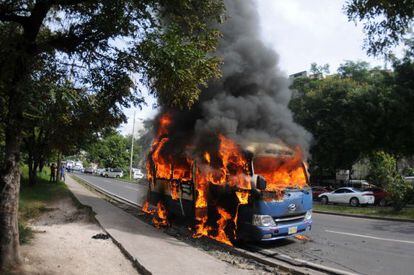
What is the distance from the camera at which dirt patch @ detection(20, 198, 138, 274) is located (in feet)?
22.7

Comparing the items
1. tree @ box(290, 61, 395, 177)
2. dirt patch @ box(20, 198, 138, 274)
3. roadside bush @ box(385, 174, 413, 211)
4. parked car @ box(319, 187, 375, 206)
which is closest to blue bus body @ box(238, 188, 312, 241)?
dirt patch @ box(20, 198, 138, 274)

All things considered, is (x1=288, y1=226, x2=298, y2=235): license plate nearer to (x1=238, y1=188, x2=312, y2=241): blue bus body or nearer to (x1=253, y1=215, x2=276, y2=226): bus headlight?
(x1=238, y1=188, x2=312, y2=241): blue bus body

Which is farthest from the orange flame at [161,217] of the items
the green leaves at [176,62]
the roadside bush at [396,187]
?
the roadside bush at [396,187]

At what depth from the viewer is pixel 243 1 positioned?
1333 cm

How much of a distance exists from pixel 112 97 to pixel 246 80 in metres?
5.28

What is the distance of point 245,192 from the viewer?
8.99 meters

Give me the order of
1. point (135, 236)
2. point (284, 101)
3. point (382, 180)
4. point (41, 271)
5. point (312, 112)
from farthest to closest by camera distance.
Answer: point (312, 112) < point (382, 180) < point (284, 101) < point (135, 236) < point (41, 271)

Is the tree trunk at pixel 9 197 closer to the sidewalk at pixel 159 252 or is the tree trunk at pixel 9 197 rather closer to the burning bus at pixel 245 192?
the sidewalk at pixel 159 252

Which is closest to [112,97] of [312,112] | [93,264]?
[93,264]

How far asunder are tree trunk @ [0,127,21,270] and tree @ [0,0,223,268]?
1 cm

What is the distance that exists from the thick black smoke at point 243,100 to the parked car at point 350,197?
16.2 meters

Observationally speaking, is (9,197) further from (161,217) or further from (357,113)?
(357,113)

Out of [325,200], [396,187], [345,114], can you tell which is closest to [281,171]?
[396,187]

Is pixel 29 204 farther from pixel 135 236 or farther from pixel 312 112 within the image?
pixel 312 112
